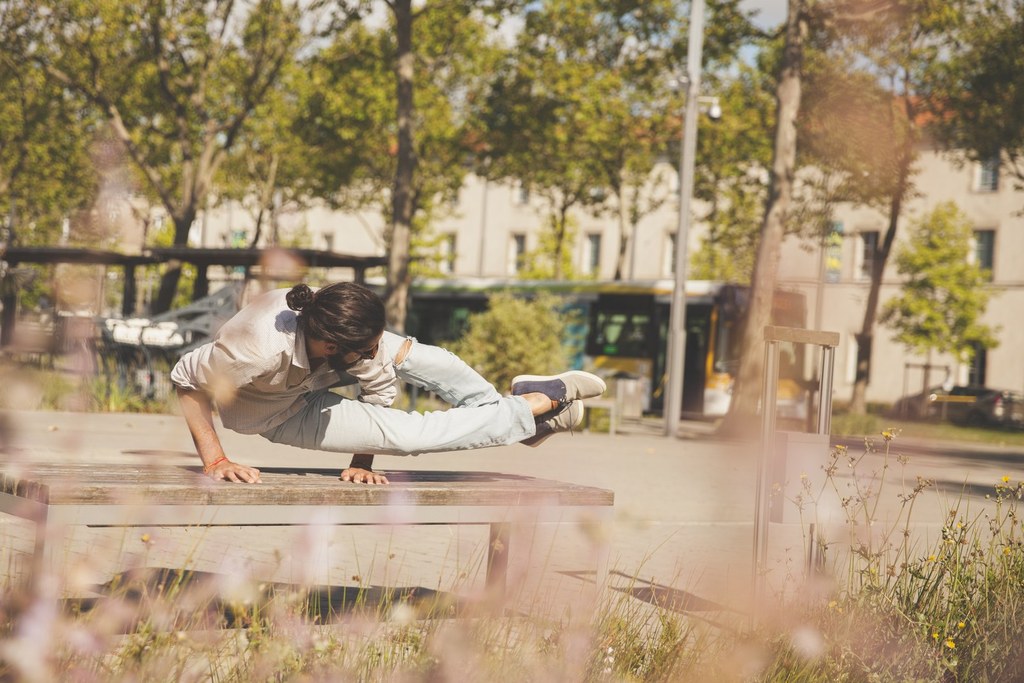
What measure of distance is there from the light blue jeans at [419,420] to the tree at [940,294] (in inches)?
1339

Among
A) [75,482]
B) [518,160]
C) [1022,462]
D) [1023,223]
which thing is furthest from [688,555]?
[1023,223]

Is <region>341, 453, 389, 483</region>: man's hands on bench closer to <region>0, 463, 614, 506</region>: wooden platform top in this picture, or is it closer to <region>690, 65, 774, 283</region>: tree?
<region>0, 463, 614, 506</region>: wooden platform top

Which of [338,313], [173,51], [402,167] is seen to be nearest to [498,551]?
[338,313]

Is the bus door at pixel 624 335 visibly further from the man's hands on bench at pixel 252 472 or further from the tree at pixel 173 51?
the man's hands on bench at pixel 252 472

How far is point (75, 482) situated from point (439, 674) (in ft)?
4.88

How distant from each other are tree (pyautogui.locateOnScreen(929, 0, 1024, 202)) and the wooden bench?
16276mm

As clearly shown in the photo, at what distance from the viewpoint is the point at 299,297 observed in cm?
454

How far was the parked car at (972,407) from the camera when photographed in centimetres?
3916

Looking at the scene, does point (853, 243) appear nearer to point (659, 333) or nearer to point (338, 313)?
point (659, 333)

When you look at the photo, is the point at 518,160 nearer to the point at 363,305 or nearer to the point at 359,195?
the point at 359,195

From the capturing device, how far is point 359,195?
46562mm

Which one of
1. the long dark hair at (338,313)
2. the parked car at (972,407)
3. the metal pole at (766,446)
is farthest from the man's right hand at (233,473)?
the parked car at (972,407)

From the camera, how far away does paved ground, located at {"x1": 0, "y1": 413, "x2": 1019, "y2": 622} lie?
452cm

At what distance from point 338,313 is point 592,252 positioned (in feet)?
190
